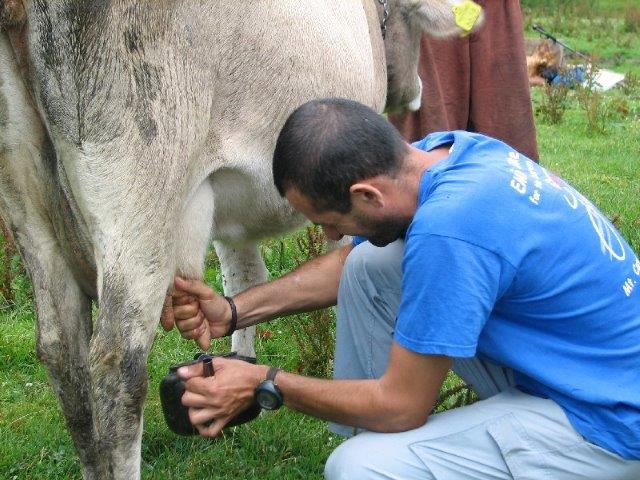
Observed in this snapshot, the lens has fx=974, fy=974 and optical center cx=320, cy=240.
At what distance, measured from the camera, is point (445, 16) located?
5254 mm

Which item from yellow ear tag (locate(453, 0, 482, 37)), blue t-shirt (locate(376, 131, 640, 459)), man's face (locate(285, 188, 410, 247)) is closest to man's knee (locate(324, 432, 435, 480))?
blue t-shirt (locate(376, 131, 640, 459))

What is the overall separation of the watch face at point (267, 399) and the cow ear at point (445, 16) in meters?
2.91

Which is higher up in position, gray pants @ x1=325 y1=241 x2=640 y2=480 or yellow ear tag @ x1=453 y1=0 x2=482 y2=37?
yellow ear tag @ x1=453 y1=0 x2=482 y2=37

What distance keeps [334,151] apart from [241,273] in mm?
1968

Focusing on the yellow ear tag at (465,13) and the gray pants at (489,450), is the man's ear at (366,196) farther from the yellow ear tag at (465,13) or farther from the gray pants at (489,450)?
the yellow ear tag at (465,13)

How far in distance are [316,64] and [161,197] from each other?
0.94 m

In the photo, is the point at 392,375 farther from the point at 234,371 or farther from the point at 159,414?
the point at 159,414

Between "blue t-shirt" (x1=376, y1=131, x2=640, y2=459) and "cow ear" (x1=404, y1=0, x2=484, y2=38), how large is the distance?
8.02 feet

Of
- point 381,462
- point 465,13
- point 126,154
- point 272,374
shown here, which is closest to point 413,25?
point 465,13

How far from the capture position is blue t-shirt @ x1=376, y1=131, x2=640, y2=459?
2609 mm

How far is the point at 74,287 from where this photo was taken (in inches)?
137

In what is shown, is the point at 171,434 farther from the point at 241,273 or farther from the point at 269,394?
the point at 269,394

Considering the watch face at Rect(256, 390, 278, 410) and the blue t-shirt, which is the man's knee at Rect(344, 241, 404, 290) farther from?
the watch face at Rect(256, 390, 278, 410)

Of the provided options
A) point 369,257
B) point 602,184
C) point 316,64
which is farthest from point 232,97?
point 602,184
